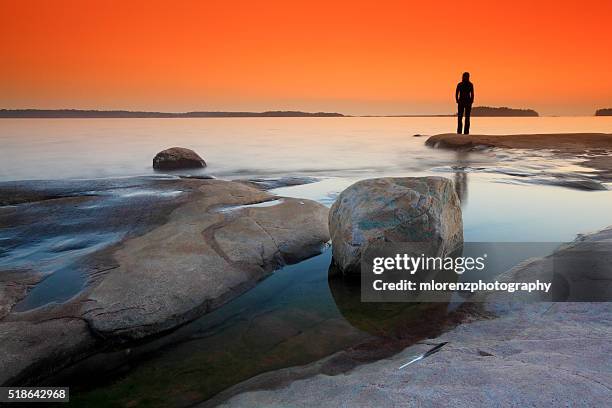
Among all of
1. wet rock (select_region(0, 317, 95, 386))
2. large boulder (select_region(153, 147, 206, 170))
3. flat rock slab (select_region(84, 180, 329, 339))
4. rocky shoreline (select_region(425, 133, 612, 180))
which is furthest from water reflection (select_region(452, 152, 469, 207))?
large boulder (select_region(153, 147, 206, 170))

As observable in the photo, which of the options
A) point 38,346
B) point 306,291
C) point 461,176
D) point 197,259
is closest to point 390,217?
point 306,291

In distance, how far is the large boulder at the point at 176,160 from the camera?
15.9 meters

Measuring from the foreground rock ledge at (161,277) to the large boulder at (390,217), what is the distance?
2.90 feet

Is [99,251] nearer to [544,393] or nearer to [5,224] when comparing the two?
[5,224]

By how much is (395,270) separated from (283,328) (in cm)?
165

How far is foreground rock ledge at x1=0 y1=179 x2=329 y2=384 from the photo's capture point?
11.6 ft

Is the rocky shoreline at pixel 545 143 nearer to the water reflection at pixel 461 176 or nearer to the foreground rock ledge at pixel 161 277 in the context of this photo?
the water reflection at pixel 461 176

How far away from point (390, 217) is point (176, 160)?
41.0ft

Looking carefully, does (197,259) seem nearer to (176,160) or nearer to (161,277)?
(161,277)

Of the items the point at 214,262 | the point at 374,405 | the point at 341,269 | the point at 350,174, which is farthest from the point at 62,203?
the point at 350,174

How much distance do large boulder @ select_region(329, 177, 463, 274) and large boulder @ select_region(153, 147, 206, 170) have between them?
1168cm

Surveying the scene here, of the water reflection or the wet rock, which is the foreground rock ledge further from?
the water reflection

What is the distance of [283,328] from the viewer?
399 centimetres

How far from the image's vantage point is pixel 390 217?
5.12m
